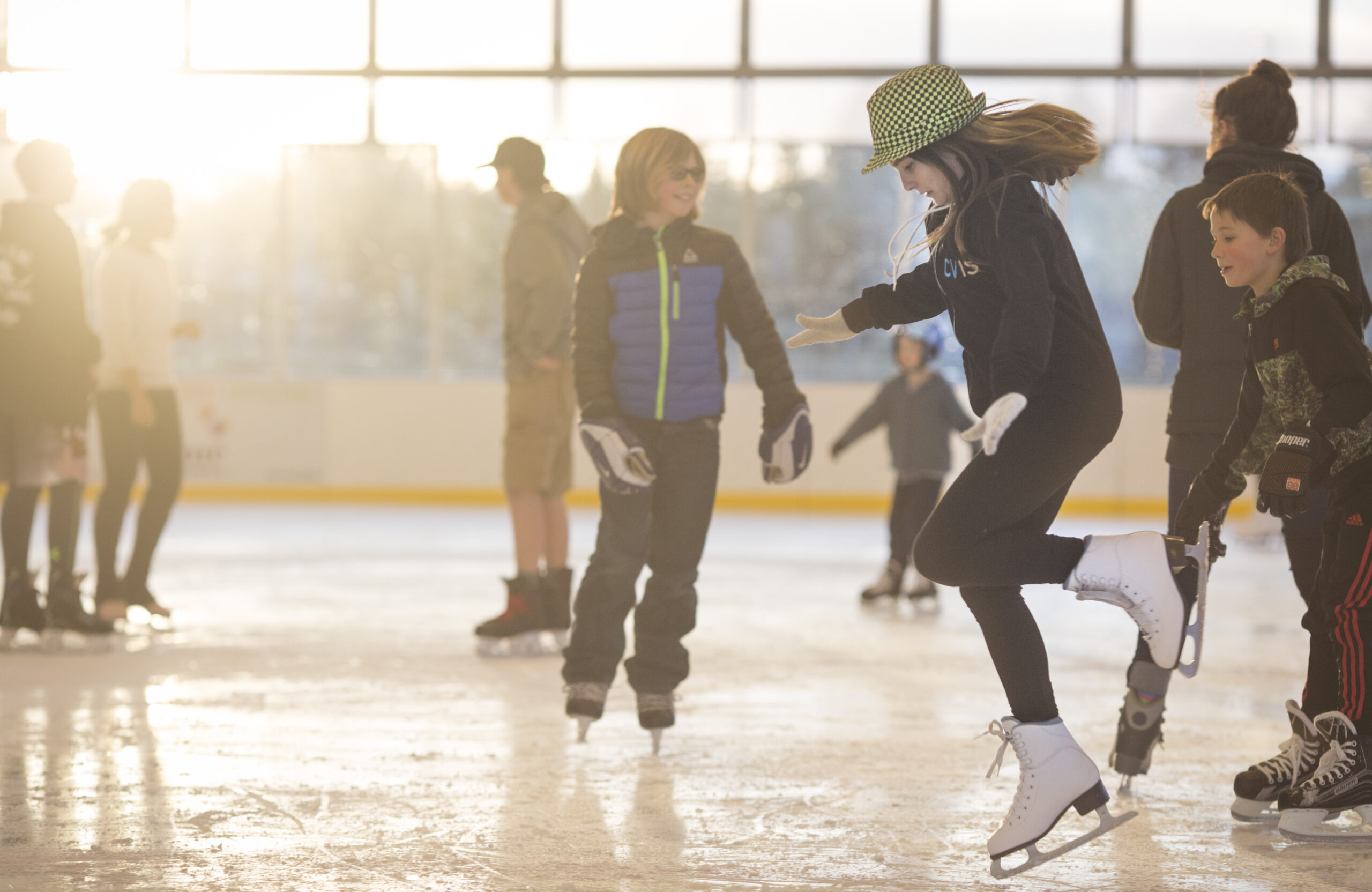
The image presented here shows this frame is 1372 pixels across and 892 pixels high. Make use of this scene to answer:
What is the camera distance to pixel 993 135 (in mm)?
2381

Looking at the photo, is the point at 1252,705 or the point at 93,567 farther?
the point at 93,567

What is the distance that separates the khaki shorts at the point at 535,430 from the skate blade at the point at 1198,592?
2.37 metres

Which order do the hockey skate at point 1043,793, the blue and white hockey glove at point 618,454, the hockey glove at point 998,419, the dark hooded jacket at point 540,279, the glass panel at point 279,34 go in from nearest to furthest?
the hockey glove at point 998,419
the hockey skate at point 1043,793
the blue and white hockey glove at point 618,454
the dark hooded jacket at point 540,279
the glass panel at point 279,34

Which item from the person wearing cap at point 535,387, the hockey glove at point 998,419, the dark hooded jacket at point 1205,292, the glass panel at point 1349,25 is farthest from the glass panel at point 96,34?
the hockey glove at point 998,419

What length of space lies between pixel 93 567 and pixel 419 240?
18.6 feet

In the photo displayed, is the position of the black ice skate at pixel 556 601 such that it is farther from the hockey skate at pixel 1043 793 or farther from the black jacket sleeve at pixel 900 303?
the hockey skate at pixel 1043 793

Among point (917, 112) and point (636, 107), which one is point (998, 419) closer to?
point (917, 112)

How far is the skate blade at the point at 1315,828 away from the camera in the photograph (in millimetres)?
2602

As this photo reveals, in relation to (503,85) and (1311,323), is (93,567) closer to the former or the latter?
(1311,323)

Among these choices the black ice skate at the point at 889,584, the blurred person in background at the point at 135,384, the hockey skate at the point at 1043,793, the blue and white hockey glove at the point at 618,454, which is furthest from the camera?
the black ice skate at the point at 889,584

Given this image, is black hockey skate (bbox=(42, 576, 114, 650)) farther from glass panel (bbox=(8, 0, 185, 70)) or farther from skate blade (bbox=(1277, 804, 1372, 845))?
glass panel (bbox=(8, 0, 185, 70))

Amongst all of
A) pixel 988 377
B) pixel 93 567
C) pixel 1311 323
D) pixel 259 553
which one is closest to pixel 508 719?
pixel 988 377

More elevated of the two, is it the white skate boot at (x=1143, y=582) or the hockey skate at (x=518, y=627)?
the white skate boot at (x=1143, y=582)

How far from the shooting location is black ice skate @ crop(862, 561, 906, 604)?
19.5 ft
